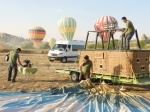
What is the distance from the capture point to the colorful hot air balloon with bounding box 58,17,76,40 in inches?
2024

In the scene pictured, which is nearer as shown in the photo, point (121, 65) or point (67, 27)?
point (121, 65)

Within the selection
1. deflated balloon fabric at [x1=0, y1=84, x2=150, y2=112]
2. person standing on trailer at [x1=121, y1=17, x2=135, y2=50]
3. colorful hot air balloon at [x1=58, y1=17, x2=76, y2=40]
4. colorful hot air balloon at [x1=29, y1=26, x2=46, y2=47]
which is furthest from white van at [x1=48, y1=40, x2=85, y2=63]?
colorful hot air balloon at [x1=29, y1=26, x2=46, y2=47]

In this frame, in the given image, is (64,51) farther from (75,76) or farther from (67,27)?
(67,27)

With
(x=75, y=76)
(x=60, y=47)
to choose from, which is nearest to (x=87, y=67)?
(x=75, y=76)

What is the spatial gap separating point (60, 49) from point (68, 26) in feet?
82.8

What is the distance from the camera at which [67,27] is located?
169ft

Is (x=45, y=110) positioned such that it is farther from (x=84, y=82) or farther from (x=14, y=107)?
(x=84, y=82)

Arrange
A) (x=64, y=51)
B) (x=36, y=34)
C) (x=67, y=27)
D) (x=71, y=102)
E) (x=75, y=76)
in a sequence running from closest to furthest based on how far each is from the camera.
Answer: (x=71, y=102), (x=75, y=76), (x=64, y=51), (x=67, y=27), (x=36, y=34)

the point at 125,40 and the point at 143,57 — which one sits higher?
the point at 125,40

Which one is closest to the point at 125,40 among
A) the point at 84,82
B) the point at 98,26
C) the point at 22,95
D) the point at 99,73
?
the point at 99,73

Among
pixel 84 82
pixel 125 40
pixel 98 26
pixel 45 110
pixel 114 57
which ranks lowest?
pixel 45 110

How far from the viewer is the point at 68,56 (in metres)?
27.1

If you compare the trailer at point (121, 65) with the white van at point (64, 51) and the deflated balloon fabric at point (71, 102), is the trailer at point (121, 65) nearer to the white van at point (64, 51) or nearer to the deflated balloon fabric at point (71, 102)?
the deflated balloon fabric at point (71, 102)

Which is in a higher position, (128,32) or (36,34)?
(36,34)
